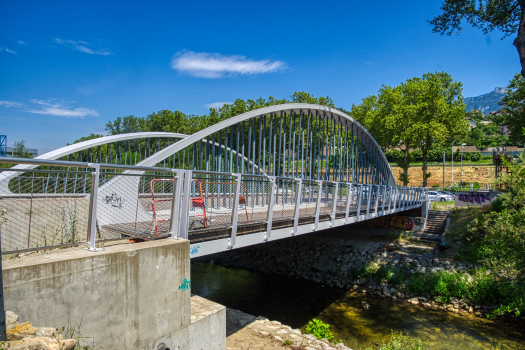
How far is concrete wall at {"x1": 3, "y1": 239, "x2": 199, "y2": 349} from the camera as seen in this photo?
11.7 feet

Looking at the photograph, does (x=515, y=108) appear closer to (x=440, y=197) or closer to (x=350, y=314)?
(x=440, y=197)

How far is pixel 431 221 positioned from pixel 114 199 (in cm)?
2520

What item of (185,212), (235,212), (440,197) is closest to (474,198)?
(440,197)

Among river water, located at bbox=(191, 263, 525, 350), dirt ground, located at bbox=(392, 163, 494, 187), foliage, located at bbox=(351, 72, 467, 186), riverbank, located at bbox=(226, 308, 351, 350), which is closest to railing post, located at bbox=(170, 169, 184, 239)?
riverbank, located at bbox=(226, 308, 351, 350)

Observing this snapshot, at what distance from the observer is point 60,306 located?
3762mm

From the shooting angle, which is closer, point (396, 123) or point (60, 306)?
point (60, 306)

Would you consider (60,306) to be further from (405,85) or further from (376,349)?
(405,85)

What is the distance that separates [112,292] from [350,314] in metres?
11.9

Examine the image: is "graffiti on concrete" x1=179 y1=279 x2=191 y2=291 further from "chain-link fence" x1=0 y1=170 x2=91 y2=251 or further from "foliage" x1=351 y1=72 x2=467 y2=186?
"foliage" x1=351 y1=72 x2=467 y2=186

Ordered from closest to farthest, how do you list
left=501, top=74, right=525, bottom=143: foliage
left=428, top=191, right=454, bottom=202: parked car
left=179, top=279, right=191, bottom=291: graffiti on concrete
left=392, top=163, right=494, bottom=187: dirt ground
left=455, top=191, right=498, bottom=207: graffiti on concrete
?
left=179, top=279, right=191, bottom=291: graffiti on concrete, left=455, top=191, right=498, bottom=207: graffiti on concrete, left=501, top=74, right=525, bottom=143: foliage, left=428, top=191, right=454, bottom=202: parked car, left=392, top=163, right=494, bottom=187: dirt ground

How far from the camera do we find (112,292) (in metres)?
4.25

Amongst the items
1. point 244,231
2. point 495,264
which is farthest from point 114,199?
point 495,264

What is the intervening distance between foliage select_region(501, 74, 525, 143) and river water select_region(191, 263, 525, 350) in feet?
76.9

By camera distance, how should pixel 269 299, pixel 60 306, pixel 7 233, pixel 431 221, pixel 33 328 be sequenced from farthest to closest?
1. pixel 431 221
2. pixel 269 299
3. pixel 7 233
4. pixel 60 306
5. pixel 33 328
